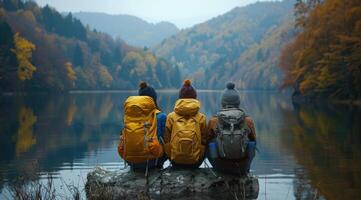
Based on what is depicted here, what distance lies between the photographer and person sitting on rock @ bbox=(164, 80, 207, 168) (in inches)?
424

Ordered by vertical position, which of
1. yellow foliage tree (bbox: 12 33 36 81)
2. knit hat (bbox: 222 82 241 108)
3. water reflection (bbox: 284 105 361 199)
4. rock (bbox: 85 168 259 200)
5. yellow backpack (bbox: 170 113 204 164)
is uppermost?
yellow foliage tree (bbox: 12 33 36 81)

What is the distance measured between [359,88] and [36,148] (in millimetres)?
37619

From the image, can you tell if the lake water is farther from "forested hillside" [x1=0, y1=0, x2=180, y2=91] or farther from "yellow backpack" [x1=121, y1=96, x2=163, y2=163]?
"forested hillside" [x1=0, y1=0, x2=180, y2=91]

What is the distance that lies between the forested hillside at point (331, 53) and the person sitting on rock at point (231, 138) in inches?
1543

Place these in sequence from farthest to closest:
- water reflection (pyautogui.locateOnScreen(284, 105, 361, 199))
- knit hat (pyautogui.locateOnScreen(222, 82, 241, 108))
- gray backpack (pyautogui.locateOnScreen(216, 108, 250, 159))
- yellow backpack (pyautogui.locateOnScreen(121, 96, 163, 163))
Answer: water reflection (pyautogui.locateOnScreen(284, 105, 361, 199)), knit hat (pyautogui.locateOnScreen(222, 82, 241, 108)), yellow backpack (pyautogui.locateOnScreen(121, 96, 163, 163)), gray backpack (pyautogui.locateOnScreen(216, 108, 250, 159))

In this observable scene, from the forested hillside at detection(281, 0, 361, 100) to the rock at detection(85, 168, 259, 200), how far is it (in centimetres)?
3955

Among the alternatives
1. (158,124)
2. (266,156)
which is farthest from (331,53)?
(158,124)

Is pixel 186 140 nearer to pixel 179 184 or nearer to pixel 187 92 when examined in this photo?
pixel 179 184

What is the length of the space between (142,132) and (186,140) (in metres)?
0.90

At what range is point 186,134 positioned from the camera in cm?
1074

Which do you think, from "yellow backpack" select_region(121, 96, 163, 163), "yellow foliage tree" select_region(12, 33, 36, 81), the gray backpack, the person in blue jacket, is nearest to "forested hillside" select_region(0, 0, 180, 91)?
"yellow foliage tree" select_region(12, 33, 36, 81)

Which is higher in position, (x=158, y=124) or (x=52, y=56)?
(x=52, y=56)

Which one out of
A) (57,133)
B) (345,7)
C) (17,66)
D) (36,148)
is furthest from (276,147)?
(17,66)

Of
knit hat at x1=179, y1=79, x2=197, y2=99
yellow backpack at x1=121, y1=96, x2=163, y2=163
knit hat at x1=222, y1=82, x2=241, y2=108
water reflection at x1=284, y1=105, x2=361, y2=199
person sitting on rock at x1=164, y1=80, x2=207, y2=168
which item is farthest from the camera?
water reflection at x1=284, y1=105, x2=361, y2=199
